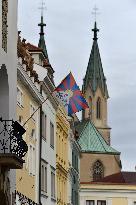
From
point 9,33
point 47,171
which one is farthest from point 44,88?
point 9,33

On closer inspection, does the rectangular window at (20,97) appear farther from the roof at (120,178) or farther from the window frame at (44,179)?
the roof at (120,178)

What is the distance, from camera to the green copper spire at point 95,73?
473ft

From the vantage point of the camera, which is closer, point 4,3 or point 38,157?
point 4,3

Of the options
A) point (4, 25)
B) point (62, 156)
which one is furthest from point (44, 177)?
point (4, 25)

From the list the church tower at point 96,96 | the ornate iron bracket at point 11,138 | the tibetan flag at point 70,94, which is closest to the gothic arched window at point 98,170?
the church tower at point 96,96

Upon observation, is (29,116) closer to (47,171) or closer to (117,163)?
(47,171)

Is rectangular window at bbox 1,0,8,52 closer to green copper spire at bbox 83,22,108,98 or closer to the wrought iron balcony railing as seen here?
the wrought iron balcony railing

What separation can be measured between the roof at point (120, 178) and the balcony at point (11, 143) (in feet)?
209

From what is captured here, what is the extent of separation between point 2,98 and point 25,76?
433 inches

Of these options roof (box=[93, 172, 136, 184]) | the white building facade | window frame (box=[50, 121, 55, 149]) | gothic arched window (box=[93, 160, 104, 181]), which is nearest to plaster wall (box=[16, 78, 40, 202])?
the white building facade

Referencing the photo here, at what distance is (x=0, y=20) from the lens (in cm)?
2042

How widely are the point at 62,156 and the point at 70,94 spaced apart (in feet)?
67.8

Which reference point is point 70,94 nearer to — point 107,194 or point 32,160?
point 32,160

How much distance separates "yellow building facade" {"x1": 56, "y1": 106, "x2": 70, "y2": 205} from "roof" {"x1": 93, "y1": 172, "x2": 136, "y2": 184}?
30701mm
